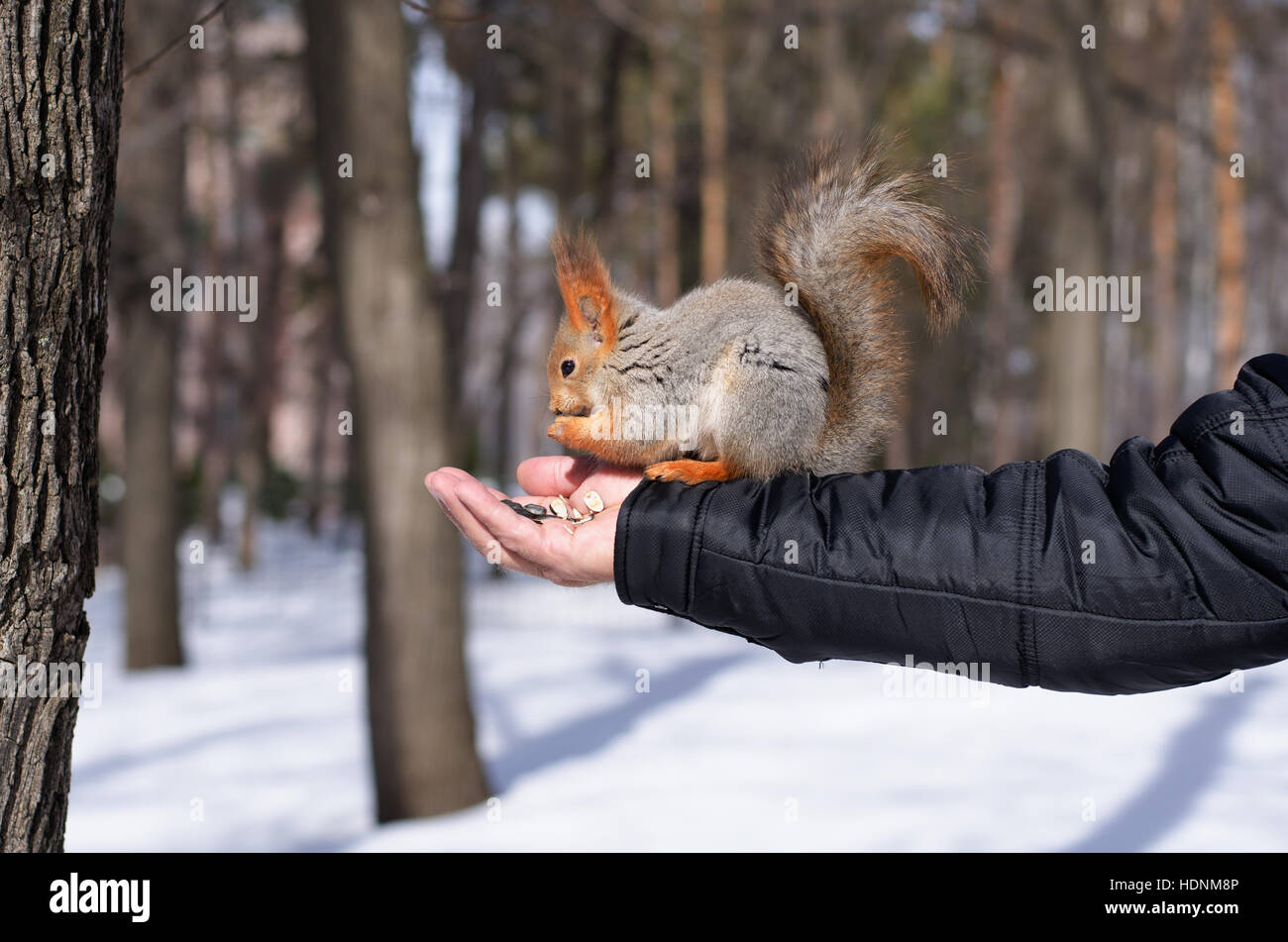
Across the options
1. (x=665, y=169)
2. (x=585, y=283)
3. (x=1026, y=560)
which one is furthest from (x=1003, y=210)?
(x=1026, y=560)

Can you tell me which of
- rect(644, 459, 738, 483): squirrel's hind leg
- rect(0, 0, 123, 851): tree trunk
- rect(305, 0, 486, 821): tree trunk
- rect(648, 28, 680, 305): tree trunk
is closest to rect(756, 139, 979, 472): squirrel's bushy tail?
rect(644, 459, 738, 483): squirrel's hind leg

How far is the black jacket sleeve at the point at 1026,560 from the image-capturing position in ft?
4.52

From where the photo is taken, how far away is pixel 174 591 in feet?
24.2

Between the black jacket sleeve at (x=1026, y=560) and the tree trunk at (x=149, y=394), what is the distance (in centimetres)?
637

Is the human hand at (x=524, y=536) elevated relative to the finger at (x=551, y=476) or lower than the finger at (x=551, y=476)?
lower

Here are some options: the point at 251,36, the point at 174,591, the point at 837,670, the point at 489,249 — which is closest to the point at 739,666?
the point at 837,670

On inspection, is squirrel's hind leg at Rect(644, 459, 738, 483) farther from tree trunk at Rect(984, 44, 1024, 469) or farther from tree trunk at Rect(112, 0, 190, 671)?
tree trunk at Rect(984, 44, 1024, 469)

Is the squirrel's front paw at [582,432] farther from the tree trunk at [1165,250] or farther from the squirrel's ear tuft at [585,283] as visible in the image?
the tree trunk at [1165,250]

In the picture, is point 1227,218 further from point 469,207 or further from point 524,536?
point 524,536

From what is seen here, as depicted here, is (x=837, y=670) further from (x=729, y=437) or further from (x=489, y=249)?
(x=489, y=249)

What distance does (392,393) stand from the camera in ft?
13.6

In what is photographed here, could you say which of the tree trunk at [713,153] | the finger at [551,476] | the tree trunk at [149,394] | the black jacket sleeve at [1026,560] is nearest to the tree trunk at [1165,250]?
the tree trunk at [713,153]

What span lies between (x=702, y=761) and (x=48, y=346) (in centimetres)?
344

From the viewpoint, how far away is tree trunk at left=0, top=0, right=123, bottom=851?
1.52 m
